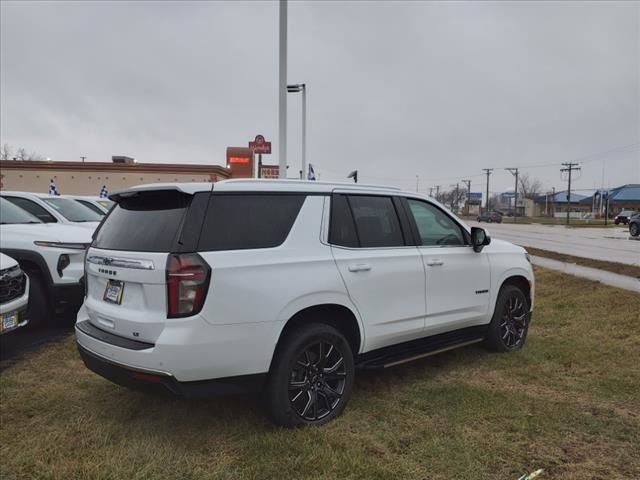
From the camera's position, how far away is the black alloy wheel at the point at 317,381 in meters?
3.53

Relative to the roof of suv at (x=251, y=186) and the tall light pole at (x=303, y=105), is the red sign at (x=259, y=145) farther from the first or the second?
the roof of suv at (x=251, y=186)

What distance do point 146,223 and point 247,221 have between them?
717 mm

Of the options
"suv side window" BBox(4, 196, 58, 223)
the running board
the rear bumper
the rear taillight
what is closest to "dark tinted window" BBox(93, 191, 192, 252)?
the rear taillight

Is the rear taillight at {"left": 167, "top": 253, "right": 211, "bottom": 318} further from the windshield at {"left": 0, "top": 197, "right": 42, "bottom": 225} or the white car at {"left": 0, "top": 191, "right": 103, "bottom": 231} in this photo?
the windshield at {"left": 0, "top": 197, "right": 42, "bottom": 225}

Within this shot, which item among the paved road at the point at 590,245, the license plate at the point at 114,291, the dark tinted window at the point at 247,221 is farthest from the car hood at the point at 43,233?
the paved road at the point at 590,245

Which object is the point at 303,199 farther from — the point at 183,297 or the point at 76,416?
the point at 76,416

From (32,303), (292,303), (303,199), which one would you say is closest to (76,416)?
(292,303)

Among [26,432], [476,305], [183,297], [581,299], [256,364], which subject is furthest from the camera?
[581,299]

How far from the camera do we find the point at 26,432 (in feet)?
11.7

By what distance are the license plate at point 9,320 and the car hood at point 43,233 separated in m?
1.50

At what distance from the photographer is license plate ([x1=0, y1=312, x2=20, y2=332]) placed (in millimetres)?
4857

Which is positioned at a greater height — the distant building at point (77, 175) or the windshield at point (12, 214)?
the distant building at point (77, 175)

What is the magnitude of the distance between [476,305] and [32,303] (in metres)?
5.34

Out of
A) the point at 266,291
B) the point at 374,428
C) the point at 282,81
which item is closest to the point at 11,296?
the point at 266,291
